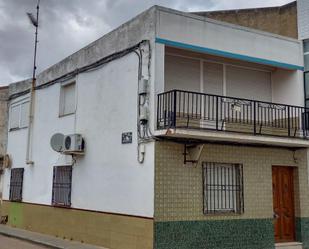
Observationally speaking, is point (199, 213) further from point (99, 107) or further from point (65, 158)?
point (65, 158)

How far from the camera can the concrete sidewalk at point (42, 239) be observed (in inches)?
475

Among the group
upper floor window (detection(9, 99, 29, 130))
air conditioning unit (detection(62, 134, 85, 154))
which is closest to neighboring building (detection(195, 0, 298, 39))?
air conditioning unit (detection(62, 134, 85, 154))

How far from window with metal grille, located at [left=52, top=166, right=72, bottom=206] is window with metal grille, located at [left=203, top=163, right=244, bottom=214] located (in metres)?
4.68

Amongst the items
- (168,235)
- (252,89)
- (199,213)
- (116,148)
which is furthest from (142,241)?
(252,89)

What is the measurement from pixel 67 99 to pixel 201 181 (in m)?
5.86

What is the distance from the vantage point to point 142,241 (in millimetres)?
10297

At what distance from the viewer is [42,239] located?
43.7 ft

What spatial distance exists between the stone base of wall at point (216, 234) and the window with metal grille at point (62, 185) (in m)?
4.43

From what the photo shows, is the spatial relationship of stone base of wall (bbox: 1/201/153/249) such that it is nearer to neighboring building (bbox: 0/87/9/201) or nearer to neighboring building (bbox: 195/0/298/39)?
neighboring building (bbox: 0/87/9/201)

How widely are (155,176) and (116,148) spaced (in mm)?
1938

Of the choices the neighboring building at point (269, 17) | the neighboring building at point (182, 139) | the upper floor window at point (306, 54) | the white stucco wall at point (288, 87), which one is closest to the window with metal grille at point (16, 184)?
the neighboring building at point (182, 139)

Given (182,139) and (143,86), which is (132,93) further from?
(182,139)

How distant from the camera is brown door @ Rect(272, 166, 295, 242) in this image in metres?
12.2

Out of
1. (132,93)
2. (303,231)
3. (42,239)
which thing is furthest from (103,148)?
(303,231)
